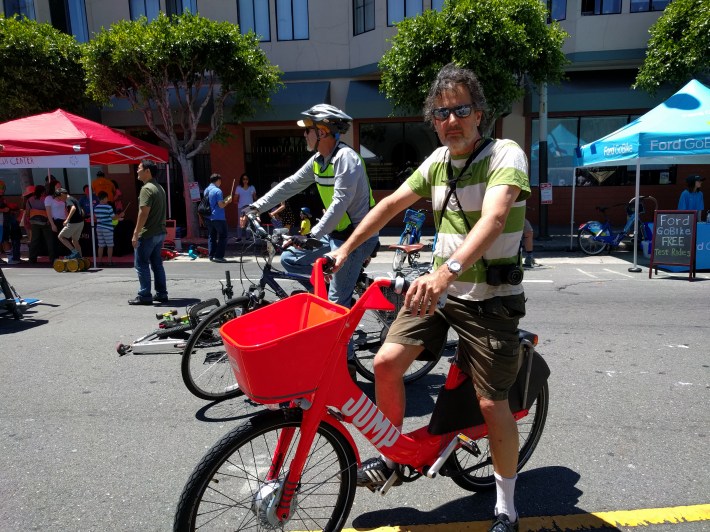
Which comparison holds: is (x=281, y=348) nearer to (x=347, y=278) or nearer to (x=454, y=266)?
(x=454, y=266)

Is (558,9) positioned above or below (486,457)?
above

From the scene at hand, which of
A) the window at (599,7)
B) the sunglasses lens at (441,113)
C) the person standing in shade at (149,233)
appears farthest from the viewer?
the window at (599,7)

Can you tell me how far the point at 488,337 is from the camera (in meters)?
2.46

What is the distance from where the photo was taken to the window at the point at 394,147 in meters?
17.8

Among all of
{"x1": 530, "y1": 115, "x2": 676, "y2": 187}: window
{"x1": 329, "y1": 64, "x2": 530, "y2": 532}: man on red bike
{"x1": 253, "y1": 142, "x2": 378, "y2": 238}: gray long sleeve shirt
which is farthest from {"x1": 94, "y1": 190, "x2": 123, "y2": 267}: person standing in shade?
{"x1": 530, "y1": 115, "x2": 676, "y2": 187}: window

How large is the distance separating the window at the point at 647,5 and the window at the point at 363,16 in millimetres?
7638

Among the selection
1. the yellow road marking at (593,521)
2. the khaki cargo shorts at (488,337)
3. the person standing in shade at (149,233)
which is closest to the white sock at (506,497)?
the yellow road marking at (593,521)

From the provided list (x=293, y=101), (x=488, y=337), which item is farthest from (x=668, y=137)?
(x=293, y=101)

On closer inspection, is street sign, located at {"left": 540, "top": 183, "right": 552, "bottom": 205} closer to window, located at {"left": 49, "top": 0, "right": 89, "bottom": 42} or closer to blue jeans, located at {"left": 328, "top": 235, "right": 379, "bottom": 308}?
blue jeans, located at {"left": 328, "top": 235, "right": 379, "bottom": 308}

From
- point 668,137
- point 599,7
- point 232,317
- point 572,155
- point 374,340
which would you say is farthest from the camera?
point 572,155

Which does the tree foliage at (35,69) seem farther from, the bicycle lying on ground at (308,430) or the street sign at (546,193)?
the bicycle lying on ground at (308,430)

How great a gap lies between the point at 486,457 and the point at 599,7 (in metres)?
16.9

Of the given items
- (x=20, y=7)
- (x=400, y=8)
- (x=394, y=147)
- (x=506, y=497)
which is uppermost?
(x=20, y=7)

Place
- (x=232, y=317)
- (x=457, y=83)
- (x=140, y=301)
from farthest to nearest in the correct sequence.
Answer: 1. (x=140, y=301)
2. (x=232, y=317)
3. (x=457, y=83)
